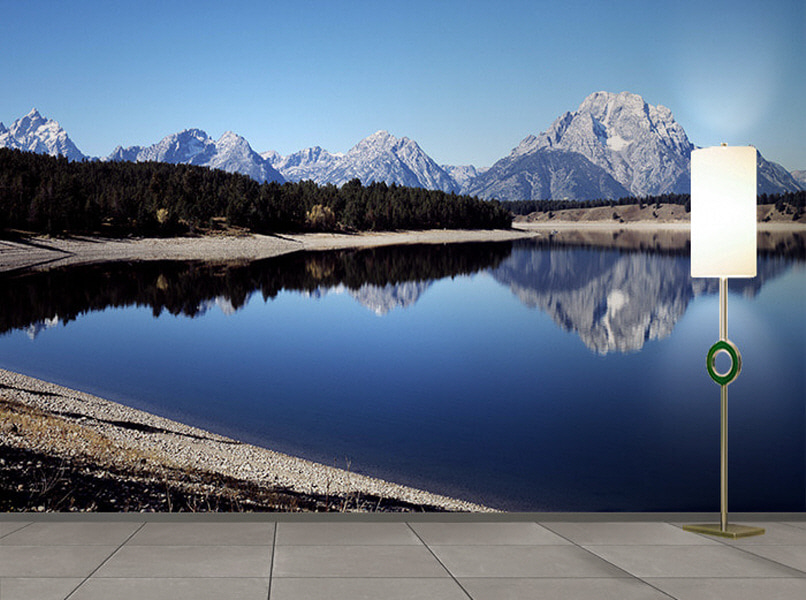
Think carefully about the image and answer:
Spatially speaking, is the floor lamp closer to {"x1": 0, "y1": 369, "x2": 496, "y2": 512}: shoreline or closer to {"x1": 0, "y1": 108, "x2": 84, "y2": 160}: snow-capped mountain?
{"x1": 0, "y1": 369, "x2": 496, "y2": 512}: shoreline

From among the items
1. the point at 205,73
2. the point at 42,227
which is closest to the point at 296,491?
the point at 205,73

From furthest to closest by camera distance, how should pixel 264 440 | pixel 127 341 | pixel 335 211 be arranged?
pixel 335 211 → pixel 127 341 → pixel 264 440

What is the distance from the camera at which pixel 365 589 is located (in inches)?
165

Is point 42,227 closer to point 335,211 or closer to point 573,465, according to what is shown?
point 573,465

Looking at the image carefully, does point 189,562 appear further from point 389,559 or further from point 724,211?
point 724,211

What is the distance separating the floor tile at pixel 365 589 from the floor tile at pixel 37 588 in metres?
1.12

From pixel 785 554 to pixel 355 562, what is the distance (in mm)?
2942

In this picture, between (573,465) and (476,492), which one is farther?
(573,465)

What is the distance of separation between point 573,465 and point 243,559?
8.18m

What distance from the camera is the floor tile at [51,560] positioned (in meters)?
4.38

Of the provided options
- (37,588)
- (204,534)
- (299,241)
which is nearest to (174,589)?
(37,588)

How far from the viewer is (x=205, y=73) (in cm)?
1084

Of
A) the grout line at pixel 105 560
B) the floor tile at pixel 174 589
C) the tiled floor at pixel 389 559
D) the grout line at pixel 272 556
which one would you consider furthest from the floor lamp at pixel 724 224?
the grout line at pixel 105 560

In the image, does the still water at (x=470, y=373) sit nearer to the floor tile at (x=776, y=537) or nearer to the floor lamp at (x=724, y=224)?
the floor tile at (x=776, y=537)
